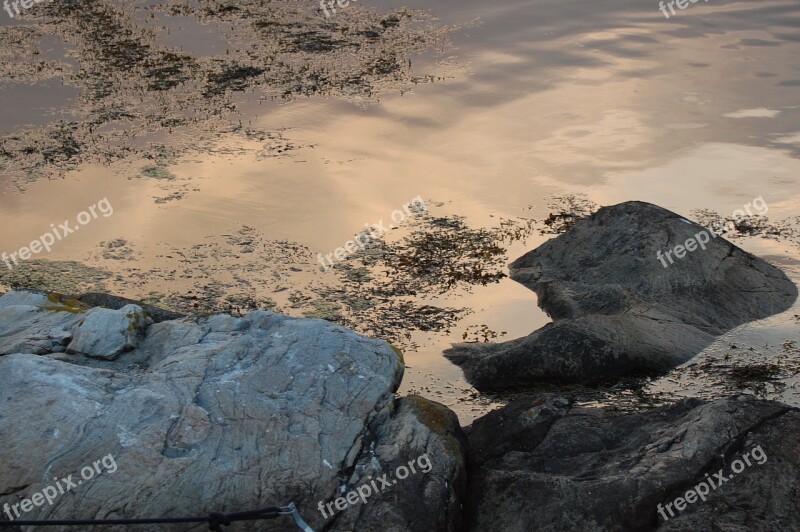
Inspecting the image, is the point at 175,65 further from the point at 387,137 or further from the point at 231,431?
the point at 231,431

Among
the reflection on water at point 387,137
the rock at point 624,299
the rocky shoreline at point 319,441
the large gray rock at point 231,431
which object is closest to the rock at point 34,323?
the rocky shoreline at point 319,441

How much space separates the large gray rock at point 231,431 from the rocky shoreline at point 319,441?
0.5 inches

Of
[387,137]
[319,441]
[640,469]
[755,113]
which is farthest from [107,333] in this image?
[755,113]

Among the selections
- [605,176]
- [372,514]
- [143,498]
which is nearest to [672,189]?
[605,176]

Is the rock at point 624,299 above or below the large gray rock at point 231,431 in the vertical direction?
below

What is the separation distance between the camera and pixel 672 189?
15.0 m

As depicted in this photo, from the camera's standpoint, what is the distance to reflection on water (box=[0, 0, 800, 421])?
1270 cm

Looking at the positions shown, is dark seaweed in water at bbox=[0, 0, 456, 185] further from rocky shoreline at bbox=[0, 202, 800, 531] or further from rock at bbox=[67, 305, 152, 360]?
rocky shoreline at bbox=[0, 202, 800, 531]

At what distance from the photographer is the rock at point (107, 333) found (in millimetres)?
8430

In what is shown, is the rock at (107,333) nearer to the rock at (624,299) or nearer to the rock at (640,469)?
the rock at (640,469)

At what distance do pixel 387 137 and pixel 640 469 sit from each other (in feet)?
33.3

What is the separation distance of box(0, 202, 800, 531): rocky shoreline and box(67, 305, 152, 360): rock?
15mm

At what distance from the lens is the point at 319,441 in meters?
7.47

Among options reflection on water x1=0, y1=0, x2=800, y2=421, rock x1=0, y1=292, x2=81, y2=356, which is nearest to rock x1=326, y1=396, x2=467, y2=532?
reflection on water x1=0, y1=0, x2=800, y2=421
